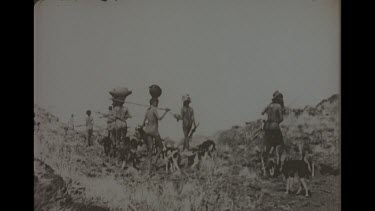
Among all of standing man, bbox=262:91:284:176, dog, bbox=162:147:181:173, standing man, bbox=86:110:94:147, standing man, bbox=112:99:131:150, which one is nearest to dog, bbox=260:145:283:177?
standing man, bbox=262:91:284:176

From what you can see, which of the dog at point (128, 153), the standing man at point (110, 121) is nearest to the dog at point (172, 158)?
the dog at point (128, 153)

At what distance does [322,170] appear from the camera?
5.63 ft

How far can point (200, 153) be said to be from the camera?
1737mm

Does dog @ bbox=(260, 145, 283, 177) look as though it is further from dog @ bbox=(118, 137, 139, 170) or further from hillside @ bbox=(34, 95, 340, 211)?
dog @ bbox=(118, 137, 139, 170)

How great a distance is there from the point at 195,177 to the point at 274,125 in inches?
13.8

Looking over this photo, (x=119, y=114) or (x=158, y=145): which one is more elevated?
(x=119, y=114)

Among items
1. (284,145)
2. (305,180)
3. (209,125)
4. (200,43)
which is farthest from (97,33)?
(305,180)

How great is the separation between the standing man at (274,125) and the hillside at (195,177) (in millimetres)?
26

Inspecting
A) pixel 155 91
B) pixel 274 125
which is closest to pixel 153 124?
pixel 155 91

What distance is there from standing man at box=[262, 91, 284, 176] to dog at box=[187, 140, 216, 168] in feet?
0.68

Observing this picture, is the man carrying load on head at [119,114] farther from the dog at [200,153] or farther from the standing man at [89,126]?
the dog at [200,153]

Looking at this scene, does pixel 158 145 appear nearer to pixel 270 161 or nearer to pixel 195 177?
pixel 195 177

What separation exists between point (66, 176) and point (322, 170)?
3.12ft

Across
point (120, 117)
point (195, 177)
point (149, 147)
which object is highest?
point (120, 117)
